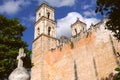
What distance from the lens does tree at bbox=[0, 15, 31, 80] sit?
11.5 m

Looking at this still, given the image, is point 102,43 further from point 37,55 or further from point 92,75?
point 37,55

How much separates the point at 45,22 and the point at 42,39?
10.4 ft

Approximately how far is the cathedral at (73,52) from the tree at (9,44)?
943 centimetres

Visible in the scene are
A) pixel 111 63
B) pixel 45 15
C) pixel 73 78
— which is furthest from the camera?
pixel 45 15

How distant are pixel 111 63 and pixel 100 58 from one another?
1527 millimetres

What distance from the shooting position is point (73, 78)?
74.6 ft

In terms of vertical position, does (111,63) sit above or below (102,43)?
below

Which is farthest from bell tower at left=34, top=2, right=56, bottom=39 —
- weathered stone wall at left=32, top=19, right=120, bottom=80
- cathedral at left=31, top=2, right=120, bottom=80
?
weathered stone wall at left=32, top=19, right=120, bottom=80

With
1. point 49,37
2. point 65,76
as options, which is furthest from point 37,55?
point 65,76

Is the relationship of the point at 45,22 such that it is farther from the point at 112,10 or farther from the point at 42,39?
the point at 112,10

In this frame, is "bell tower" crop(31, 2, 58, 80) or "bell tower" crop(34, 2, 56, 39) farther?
"bell tower" crop(34, 2, 56, 39)

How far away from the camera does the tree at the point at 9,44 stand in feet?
37.7

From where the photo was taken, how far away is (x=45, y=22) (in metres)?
29.2

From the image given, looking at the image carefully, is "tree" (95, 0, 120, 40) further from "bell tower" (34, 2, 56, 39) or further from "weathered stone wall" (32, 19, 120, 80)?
"bell tower" (34, 2, 56, 39)
